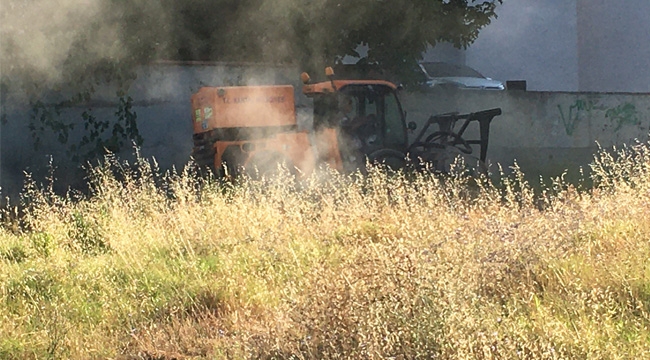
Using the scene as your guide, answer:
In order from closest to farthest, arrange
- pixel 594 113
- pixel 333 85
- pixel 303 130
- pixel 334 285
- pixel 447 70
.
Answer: pixel 334 285 → pixel 333 85 → pixel 303 130 → pixel 594 113 → pixel 447 70

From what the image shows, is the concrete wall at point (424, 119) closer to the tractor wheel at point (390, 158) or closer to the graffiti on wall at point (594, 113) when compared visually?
the graffiti on wall at point (594, 113)

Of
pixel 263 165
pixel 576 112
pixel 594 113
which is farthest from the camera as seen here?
pixel 594 113

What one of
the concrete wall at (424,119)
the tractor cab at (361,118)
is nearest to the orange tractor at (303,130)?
the tractor cab at (361,118)

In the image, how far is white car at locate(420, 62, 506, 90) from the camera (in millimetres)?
17672

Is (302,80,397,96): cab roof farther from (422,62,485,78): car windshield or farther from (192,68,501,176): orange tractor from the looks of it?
(422,62,485,78): car windshield

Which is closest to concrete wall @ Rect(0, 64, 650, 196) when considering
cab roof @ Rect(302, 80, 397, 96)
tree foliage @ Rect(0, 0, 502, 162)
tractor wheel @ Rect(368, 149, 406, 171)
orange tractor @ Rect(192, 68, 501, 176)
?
tree foliage @ Rect(0, 0, 502, 162)

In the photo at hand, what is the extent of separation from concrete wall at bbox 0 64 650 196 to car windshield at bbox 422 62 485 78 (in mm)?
2888

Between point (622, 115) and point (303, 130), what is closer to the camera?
point (303, 130)

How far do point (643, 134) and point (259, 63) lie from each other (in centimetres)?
789

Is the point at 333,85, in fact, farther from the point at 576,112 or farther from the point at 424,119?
the point at 576,112

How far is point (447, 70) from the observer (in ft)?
61.5

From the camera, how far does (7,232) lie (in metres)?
8.56

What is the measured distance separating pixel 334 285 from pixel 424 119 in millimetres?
10744

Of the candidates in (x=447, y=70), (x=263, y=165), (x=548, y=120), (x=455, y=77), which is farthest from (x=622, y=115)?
(x=263, y=165)
